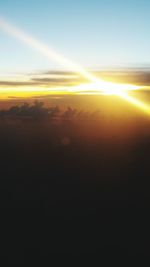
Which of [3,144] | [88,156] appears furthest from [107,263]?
[3,144]

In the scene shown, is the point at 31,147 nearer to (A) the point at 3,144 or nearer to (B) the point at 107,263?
(A) the point at 3,144

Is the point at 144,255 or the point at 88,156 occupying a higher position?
the point at 144,255

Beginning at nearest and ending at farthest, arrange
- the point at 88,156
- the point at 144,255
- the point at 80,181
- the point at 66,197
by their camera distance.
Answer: the point at 144,255, the point at 66,197, the point at 80,181, the point at 88,156

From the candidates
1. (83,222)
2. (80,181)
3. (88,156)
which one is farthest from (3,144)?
(83,222)

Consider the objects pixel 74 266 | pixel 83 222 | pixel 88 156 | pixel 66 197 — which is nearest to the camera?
pixel 74 266

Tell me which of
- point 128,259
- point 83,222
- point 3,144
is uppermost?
point 128,259

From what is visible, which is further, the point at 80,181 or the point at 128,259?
the point at 80,181

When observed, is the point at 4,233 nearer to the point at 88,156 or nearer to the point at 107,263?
the point at 107,263
